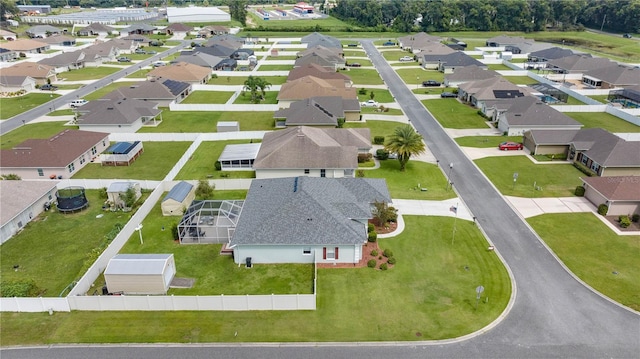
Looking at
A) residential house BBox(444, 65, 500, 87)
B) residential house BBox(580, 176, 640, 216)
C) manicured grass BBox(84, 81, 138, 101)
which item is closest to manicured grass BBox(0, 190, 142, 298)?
manicured grass BBox(84, 81, 138, 101)

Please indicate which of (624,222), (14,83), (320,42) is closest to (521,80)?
(320,42)

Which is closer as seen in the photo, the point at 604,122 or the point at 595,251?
the point at 595,251

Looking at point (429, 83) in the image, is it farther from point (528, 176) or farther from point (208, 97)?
point (208, 97)

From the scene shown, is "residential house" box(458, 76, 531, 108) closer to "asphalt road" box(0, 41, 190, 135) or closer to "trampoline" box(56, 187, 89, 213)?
"trampoline" box(56, 187, 89, 213)

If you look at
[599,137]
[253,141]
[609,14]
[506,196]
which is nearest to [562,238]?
[506,196]

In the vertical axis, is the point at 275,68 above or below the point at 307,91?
below
